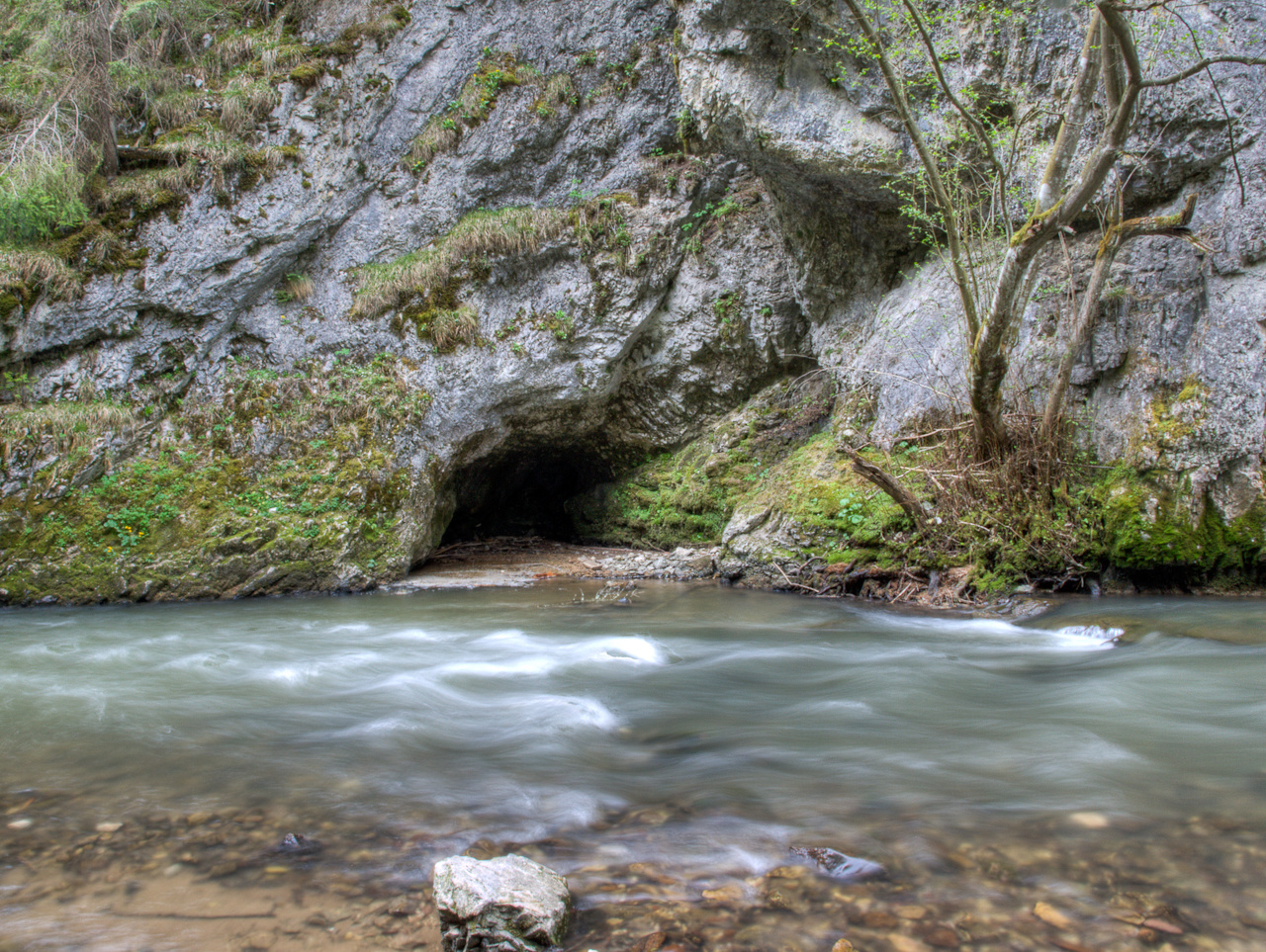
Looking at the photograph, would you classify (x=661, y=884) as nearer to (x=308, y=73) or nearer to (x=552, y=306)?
(x=552, y=306)

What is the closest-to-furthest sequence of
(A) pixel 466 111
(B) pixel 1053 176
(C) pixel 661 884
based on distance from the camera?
1. (C) pixel 661 884
2. (B) pixel 1053 176
3. (A) pixel 466 111

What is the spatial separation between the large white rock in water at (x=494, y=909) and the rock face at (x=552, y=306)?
5.63 metres

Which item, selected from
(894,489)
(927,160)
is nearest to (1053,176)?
(927,160)

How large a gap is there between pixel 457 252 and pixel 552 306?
1509mm

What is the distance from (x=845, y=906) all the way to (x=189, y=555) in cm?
768

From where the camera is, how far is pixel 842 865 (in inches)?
73.0

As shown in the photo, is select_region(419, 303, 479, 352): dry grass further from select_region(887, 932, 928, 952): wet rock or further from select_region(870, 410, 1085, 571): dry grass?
select_region(887, 932, 928, 952): wet rock

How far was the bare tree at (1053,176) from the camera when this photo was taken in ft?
15.0

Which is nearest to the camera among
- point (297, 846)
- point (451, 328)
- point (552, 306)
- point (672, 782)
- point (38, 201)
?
point (297, 846)

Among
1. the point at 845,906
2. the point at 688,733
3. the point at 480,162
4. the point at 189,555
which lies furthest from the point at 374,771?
the point at 480,162

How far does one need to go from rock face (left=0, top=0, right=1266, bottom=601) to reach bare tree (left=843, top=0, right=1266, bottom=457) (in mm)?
545

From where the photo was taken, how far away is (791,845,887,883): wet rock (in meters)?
1.79

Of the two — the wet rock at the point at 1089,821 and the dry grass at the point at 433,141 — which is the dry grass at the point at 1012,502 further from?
the dry grass at the point at 433,141

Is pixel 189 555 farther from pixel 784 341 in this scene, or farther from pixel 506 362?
pixel 784 341
